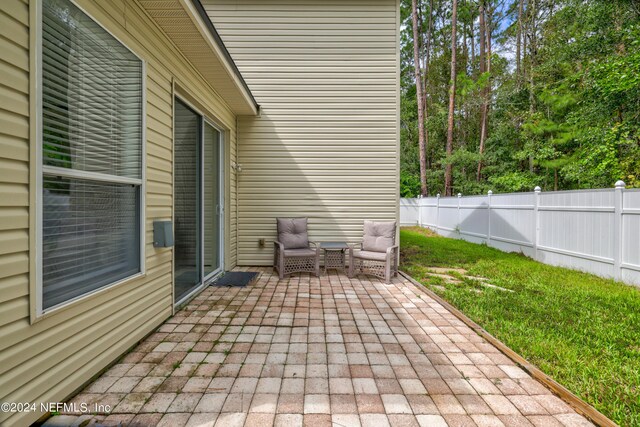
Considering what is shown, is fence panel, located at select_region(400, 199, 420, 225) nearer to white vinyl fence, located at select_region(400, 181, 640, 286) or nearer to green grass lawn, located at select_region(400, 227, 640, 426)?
white vinyl fence, located at select_region(400, 181, 640, 286)

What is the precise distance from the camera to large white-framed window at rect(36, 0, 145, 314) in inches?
67.4

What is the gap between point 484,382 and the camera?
79.5 inches

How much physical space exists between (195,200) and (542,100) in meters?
13.3

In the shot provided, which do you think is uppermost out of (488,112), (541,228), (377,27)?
(488,112)

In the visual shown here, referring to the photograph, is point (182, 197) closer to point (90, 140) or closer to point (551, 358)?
point (90, 140)

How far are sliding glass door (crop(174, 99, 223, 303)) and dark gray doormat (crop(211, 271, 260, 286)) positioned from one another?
0.17 meters

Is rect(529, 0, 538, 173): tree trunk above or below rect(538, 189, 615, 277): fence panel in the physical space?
above

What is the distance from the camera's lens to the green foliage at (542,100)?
7953mm

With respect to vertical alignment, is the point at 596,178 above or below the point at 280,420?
above

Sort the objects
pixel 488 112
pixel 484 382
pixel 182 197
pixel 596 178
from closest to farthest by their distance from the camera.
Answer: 1. pixel 484 382
2. pixel 182 197
3. pixel 596 178
4. pixel 488 112

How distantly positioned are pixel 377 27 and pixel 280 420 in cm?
609

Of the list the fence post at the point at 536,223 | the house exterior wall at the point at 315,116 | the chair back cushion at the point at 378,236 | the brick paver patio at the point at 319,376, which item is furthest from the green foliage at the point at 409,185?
the brick paver patio at the point at 319,376

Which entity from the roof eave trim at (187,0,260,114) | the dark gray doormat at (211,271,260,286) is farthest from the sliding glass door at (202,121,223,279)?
the roof eave trim at (187,0,260,114)

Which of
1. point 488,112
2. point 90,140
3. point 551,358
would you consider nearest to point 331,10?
point 90,140
